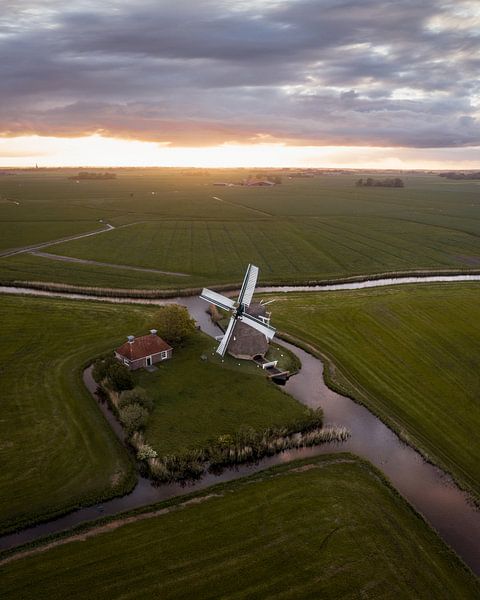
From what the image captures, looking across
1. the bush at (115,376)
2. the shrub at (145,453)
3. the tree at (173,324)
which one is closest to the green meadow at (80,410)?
the shrub at (145,453)

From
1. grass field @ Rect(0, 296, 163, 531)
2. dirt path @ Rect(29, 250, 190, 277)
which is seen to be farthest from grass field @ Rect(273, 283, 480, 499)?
dirt path @ Rect(29, 250, 190, 277)

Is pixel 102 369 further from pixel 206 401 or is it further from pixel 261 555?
pixel 261 555

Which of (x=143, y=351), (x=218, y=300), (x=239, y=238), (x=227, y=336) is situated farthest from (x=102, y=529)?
(x=239, y=238)

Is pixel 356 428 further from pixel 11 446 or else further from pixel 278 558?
pixel 11 446

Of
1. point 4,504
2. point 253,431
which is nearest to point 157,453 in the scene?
point 253,431

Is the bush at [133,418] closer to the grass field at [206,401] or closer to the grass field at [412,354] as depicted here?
the grass field at [206,401]
